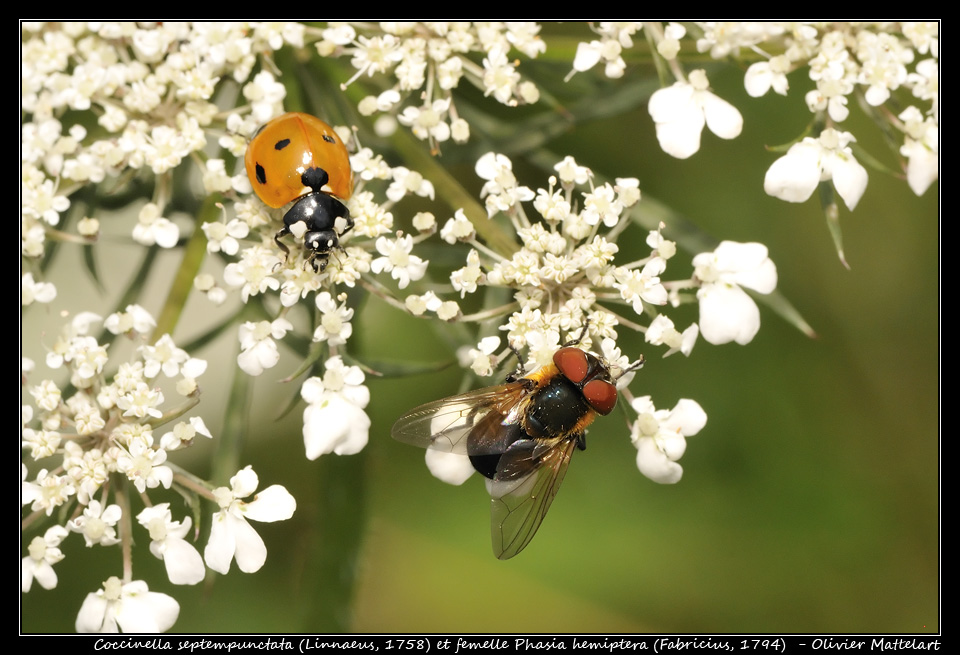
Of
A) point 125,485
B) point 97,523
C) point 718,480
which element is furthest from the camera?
point 718,480

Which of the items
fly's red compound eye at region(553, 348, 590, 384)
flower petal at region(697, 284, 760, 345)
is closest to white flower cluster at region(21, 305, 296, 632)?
fly's red compound eye at region(553, 348, 590, 384)

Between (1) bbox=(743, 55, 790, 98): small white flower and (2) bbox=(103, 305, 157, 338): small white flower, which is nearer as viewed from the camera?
(2) bbox=(103, 305, 157, 338): small white flower

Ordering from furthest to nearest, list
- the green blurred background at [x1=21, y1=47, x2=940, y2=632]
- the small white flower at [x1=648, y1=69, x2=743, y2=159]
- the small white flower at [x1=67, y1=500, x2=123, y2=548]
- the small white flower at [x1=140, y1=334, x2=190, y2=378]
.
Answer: the green blurred background at [x1=21, y1=47, x2=940, y2=632] → the small white flower at [x1=648, y1=69, x2=743, y2=159] → the small white flower at [x1=140, y1=334, x2=190, y2=378] → the small white flower at [x1=67, y1=500, x2=123, y2=548]

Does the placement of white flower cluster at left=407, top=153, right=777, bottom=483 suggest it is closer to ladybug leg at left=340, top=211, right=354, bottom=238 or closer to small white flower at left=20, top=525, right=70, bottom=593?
ladybug leg at left=340, top=211, right=354, bottom=238

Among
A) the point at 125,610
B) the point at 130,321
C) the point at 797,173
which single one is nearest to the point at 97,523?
the point at 125,610

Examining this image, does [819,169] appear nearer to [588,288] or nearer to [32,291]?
[588,288]

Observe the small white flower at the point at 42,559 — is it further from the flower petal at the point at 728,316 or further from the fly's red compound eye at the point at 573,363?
the flower petal at the point at 728,316
